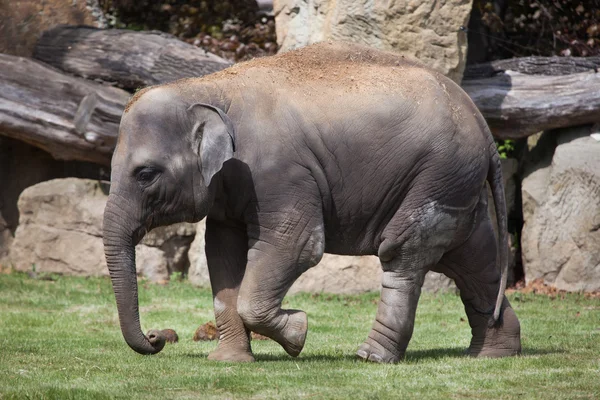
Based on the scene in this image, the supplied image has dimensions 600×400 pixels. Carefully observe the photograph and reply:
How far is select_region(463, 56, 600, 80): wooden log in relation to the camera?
13375 mm

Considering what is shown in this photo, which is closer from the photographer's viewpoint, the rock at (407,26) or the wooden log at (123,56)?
the rock at (407,26)

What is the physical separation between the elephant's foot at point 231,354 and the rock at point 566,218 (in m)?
5.87

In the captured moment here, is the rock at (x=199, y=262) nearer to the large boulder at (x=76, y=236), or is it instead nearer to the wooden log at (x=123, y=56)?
the large boulder at (x=76, y=236)

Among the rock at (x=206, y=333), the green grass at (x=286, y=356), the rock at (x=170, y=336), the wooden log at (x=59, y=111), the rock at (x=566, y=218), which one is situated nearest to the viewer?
the green grass at (x=286, y=356)

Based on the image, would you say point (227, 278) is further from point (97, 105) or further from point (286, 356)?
point (97, 105)

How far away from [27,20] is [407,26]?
574 cm

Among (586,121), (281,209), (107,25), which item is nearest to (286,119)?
(281,209)

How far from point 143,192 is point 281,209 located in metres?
0.96

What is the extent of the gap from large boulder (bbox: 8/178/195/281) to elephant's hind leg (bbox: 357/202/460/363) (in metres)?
5.93

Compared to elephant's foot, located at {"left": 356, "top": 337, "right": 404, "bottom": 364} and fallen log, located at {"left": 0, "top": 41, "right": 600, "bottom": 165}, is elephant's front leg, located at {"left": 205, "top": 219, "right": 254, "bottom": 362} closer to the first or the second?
elephant's foot, located at {"left": 356, "top": 337, "right": 404, "bottom": 364}

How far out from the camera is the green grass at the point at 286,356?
639 centimetres

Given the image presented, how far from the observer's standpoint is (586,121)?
1296 centimetres

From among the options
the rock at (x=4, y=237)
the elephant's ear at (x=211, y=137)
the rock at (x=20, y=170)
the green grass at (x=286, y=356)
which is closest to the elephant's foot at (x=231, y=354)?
the green grass at (x=286, y=356)

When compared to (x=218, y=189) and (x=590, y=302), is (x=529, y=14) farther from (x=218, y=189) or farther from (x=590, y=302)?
(x=218, y=189)
